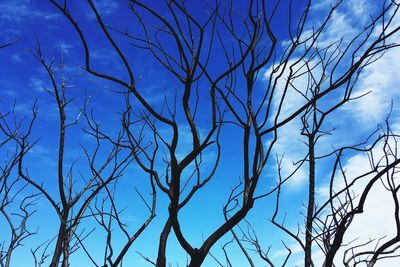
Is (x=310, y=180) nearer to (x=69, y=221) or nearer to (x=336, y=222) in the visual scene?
(x=336, y=222)

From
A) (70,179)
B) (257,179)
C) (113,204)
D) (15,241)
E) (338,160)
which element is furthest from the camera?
(15,241)

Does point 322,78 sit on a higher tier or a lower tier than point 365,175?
higher

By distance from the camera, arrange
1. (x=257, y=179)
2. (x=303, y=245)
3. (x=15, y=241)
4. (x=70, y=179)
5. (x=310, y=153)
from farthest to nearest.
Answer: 1. (x=15, y=241)
2. (x=70, y=179)
3. (x=310, y=153)
4. (x=303, y=245)
5. (x=257, y=179)

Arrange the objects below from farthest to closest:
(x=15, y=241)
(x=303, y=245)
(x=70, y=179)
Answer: (x=15, y=241), (x=70, y=179), (x=303, y=245)

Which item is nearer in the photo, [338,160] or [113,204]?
[338,160]

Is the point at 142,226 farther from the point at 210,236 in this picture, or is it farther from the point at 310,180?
the point at 310,180

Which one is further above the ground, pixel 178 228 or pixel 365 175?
pixel 365 175

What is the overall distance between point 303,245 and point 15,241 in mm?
3447

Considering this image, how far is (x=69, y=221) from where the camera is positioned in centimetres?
379

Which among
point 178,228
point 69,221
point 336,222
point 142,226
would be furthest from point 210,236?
point 69,221

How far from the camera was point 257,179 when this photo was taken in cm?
242

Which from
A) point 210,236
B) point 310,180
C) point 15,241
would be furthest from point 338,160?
point 15,241

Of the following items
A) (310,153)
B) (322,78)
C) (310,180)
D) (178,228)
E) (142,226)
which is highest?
(322,78)

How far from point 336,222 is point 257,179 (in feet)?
2.34
